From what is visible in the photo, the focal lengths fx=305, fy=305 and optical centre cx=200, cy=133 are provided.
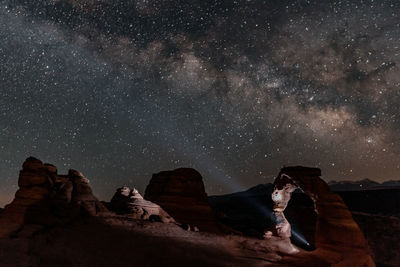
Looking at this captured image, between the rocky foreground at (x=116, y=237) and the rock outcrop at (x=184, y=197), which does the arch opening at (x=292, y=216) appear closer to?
the rocky foreground at (x=116, y=237)

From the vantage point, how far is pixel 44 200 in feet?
57.9

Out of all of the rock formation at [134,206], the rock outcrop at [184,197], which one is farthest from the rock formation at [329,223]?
the rock formation at [134,206]

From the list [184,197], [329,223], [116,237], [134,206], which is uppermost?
[184,197]

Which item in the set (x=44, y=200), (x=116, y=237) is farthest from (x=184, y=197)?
(x=116, y=237)

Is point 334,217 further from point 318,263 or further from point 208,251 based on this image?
point 208,251

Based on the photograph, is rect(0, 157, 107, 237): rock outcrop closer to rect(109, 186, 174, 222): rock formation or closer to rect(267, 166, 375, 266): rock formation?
rect(109, 186, 174, 222): rock formation

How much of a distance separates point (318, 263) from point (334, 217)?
11.8 feet

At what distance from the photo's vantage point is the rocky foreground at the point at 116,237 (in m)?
13.1

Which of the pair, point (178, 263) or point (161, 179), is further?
point (161, 179)

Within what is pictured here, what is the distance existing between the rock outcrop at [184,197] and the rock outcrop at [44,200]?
10.2 m

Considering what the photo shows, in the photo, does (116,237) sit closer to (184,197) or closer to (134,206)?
(134,206)

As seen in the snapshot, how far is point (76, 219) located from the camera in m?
16.7

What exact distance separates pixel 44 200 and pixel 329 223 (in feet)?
57.5

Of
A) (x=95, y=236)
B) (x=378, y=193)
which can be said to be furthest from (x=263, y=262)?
(x=378, y=193)
